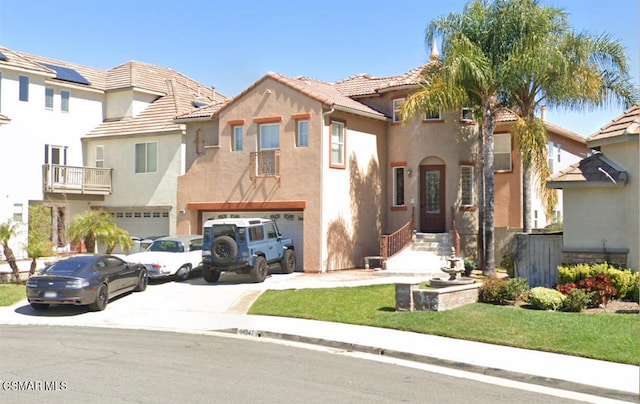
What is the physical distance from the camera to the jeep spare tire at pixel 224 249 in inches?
832

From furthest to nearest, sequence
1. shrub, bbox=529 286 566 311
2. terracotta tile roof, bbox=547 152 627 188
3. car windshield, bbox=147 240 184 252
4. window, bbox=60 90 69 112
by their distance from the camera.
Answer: window, bbox=60 90 69 112, car windshield, bbox=147 240 184 252, terracotta tile roof, bbox=547 152 627 188, shrub, bbox=529 286 566 311

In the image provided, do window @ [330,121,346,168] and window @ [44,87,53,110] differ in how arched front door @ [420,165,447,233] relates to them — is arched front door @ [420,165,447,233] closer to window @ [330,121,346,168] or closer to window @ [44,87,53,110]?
window @ [330,121,346,168]

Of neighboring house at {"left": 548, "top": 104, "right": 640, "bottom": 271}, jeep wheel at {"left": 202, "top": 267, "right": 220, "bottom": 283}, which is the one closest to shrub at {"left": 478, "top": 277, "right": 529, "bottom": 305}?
neighboring house at {"left": 548, "top": 104, "right": 640, "bottom": 271}

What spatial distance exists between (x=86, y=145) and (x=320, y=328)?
2380 cm

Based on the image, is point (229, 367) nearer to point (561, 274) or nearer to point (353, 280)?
point (561, 274)

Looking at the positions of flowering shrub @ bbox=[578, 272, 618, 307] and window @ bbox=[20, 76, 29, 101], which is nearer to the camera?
flowering shrub @ bbox=[578, 272, 618, 307]

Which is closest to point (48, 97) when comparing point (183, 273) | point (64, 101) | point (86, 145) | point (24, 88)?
point (64, 101)

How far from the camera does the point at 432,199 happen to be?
27562 mm

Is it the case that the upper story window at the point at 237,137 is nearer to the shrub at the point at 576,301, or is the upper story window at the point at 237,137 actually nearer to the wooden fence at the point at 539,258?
the wooden fence at the point at 539,258

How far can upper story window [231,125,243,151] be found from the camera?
27.1 metres

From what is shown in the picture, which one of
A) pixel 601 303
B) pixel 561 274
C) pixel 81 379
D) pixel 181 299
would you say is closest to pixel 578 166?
pixel 561 274

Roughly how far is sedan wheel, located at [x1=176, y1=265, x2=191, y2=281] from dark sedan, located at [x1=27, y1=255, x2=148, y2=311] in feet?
10.4

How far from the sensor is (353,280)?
2208 cm

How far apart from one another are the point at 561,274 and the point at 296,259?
1111 centimetres
